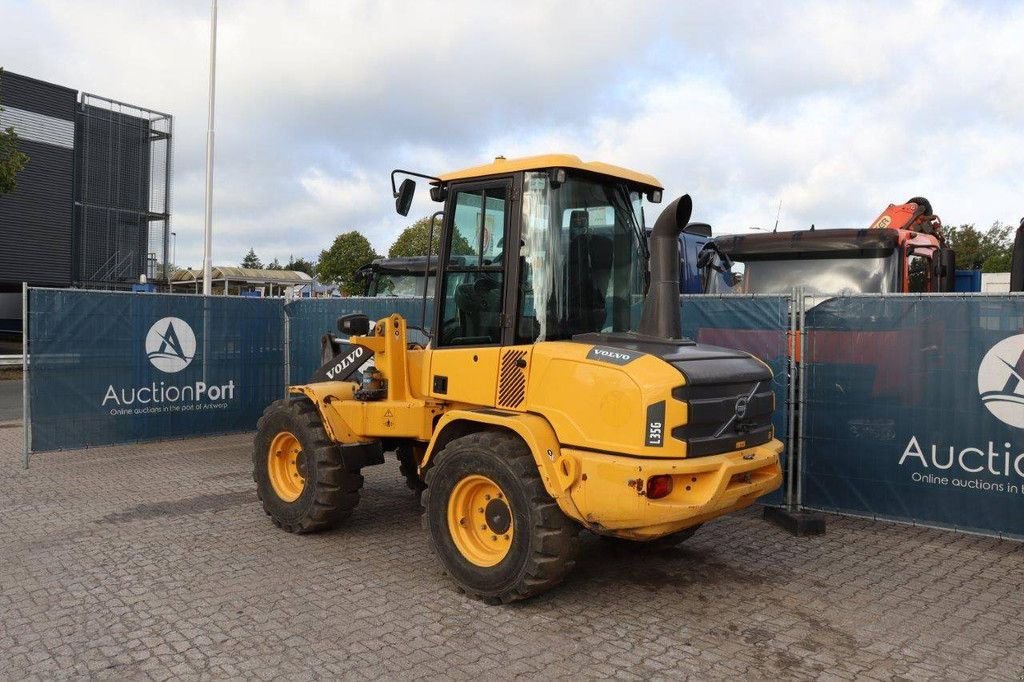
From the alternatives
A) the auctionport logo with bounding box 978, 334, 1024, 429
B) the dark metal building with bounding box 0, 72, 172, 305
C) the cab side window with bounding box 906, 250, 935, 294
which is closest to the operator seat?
the auctionport logo with bounding box 978, 334, 1024, 429

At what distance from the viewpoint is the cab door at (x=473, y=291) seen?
5.00 metres

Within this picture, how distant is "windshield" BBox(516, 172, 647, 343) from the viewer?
4.89m

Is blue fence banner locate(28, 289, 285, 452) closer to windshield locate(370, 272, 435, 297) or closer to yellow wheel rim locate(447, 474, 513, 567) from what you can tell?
windshield locate(370, 272, 435, 297)

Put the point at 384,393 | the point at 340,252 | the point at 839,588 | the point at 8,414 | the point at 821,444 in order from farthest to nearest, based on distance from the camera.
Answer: the point at 340,252, the point at 8,414, the point at 821,444, the point at 384,393, the point at 839,588

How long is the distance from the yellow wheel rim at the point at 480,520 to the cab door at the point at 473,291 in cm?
57

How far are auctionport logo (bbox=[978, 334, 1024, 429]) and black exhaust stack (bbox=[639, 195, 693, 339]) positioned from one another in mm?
2906

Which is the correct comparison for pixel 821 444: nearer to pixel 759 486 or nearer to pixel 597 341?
pixel 759 486

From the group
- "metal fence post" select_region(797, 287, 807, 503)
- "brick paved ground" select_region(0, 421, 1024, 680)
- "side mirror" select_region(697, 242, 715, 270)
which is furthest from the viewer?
"side mirror" select_region(697, 242, 715, 270)

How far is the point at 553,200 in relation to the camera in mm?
4922

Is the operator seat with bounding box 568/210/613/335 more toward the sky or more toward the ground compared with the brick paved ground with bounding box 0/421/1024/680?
more toward the sky

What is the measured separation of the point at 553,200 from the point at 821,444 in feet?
11.9

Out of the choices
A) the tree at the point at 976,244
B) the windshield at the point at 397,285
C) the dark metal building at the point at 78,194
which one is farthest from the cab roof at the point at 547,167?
the tree at the point at 976,244

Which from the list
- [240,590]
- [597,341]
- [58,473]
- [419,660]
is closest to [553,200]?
[597,341]

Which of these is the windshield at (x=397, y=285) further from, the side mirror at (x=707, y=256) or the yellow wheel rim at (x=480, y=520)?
the yellow wheel rim at (x=480, y=520)
